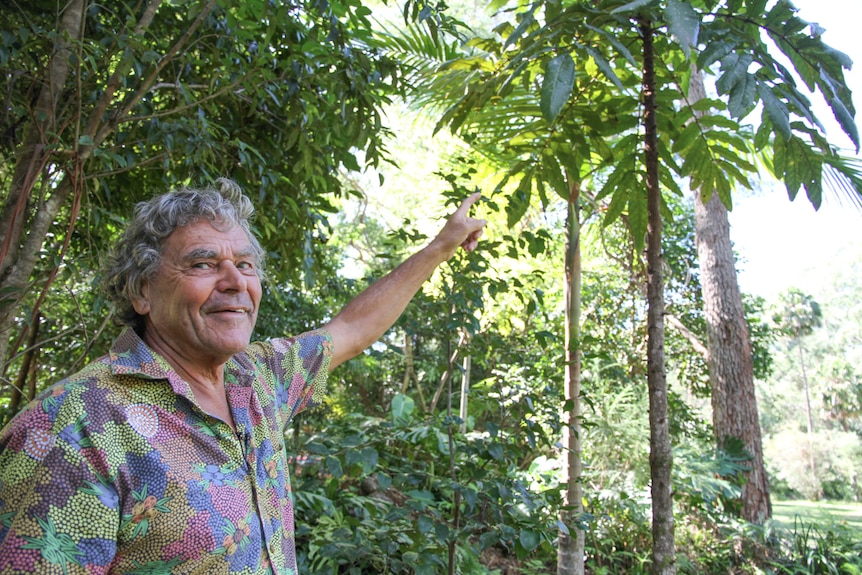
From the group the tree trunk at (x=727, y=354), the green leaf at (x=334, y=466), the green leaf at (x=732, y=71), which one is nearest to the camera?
the green leaf at (x=732, y=71)

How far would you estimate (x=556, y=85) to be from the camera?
4.31 feet

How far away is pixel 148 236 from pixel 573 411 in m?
2.11

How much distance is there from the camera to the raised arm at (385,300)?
1.71m

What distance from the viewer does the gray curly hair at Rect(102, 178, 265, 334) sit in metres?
1.26

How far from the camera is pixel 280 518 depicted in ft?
4.10

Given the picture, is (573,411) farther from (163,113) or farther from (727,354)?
(727,354)

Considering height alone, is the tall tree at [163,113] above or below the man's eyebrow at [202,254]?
above

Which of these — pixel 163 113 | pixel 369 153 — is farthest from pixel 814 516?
pixel 163 113

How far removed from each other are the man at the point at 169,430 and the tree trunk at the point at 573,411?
54.0 inches

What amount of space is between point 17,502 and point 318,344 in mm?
785

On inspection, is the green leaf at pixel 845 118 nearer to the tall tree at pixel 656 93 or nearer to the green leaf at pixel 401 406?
the tall tree at pixel 656 93

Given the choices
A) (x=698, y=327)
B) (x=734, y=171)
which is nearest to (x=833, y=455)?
(x=698, y=327)

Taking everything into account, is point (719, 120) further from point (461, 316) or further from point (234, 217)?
point (234, 217)

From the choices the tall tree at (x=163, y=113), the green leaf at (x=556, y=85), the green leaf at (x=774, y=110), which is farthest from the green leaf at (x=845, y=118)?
the tall tree at (x=163, y=113)
